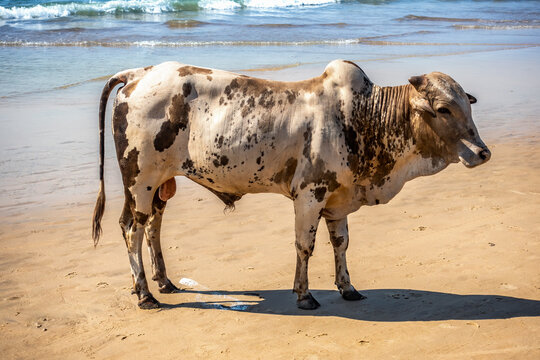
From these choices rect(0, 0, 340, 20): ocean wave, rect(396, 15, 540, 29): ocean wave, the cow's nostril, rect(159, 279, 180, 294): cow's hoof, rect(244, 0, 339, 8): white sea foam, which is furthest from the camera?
rect(244, 0, 339, 8): white sea foam

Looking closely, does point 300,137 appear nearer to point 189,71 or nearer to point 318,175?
point 318,175

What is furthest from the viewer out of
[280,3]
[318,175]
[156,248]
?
[280,3]

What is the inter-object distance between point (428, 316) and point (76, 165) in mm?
6346

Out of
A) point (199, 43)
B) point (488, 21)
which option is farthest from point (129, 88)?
point (488, 21)

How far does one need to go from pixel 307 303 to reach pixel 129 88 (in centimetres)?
246

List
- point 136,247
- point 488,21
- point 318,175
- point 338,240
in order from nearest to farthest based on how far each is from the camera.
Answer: point 318,175, point 338,240, point 136,247, point 488,21

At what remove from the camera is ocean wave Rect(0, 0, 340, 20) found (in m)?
34.7

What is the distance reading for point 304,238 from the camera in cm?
573

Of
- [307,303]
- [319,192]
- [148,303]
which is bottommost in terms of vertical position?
[148,303]

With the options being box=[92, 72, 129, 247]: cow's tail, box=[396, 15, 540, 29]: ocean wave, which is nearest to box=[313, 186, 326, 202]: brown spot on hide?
box=[92, 72, 129, 247]: cow's tail

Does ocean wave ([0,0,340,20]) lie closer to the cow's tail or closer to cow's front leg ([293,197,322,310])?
the cow's tail

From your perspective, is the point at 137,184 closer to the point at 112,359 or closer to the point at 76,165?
the point at 112,359

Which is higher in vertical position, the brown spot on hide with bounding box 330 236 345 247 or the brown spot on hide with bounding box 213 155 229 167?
the brown spot on hide with bounding box 213 155 229 167

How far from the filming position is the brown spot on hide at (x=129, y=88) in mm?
5995
